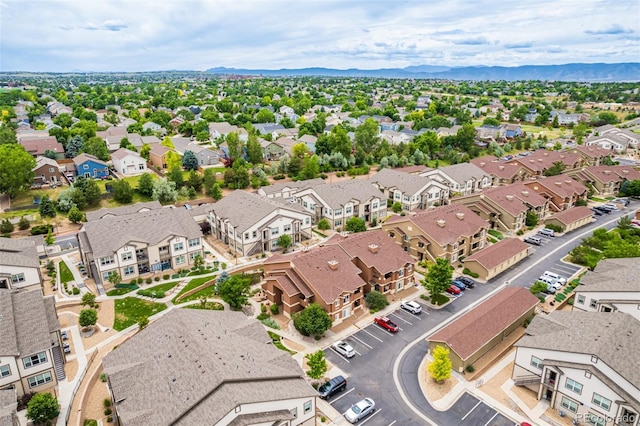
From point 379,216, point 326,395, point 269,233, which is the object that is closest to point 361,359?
point 326,395

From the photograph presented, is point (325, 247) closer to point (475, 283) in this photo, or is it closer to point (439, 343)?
point (439, 343)

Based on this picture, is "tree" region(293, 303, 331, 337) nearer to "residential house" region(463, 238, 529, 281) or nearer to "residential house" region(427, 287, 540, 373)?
"residential house" region(427, 287, 540, 373)

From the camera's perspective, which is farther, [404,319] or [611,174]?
[611,174]

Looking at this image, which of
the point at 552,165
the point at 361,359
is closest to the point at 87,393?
the point at 361,359

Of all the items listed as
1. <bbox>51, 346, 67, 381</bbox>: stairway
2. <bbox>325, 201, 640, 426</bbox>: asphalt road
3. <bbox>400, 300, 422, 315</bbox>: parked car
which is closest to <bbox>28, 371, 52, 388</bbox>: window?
<bbox>51, 346, 67, 381</bbox>: stairway

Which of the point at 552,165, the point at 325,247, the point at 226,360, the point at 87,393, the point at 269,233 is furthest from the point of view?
the point at 552,165

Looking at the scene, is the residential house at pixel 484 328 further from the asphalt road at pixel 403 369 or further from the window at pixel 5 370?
the window at pixel 5 370

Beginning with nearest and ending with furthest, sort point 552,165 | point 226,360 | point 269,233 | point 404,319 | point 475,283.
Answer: point 226,360 < point 404,319 < point 475,283 < point 269,233 < point 552,165

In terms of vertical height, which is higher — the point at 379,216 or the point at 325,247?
the point at 325,247
